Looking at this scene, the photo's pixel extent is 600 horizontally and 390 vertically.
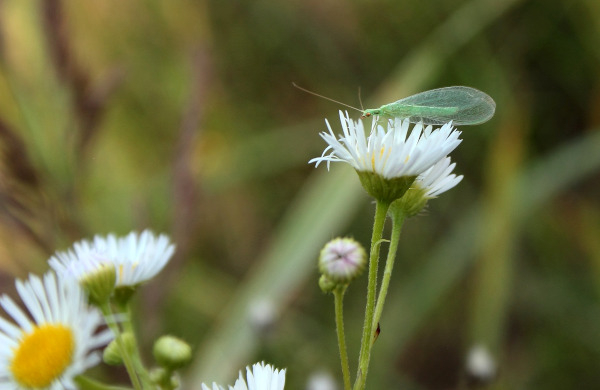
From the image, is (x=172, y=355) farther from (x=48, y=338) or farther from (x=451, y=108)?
(x=451, y=108)

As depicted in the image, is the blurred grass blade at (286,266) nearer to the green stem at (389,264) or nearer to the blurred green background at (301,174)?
the blurred green background at (301,174)

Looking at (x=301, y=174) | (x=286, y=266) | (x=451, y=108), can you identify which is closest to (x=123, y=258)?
(x=451, y=108)

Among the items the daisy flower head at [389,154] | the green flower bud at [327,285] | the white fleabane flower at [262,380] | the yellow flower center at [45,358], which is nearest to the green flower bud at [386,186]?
the daisy flower head at [389,154]

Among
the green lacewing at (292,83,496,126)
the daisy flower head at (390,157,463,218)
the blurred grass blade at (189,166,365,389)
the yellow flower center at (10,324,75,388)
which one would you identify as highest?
the blurred grass blade at (189,166,365,389)

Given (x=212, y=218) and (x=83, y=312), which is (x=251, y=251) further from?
(x=83, y=312)

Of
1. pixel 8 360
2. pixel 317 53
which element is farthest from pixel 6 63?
pixel 317 53

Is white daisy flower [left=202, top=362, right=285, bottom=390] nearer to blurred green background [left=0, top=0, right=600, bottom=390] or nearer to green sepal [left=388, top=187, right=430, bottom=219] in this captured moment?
green sepal [left=388, top=187, right=430, bottom=219]

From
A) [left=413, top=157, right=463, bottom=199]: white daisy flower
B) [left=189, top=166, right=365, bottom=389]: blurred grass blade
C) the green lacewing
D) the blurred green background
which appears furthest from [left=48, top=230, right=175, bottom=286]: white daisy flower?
[left=189, top=166, right=365, bottom=389]: blurred grass blade
